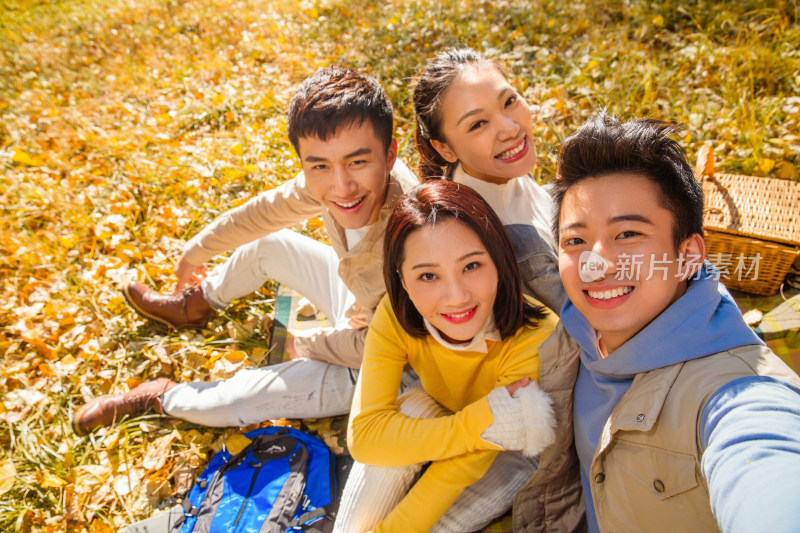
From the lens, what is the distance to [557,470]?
1928 mm

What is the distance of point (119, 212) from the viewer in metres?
4.27

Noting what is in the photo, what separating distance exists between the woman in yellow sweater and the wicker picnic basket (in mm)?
1475

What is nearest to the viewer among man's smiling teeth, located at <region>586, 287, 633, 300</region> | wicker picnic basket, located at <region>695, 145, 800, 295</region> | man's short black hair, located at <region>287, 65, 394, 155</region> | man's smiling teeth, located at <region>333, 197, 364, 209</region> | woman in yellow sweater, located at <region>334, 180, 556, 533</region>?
man's smiling teeth, located at <region>586, 287, 633, 300</region>

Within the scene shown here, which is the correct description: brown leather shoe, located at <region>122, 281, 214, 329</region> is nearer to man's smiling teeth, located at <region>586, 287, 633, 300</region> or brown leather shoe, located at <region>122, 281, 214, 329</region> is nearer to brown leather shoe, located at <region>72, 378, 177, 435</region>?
brown leather shoe, located at <region>72, 378, 177, 435</region>

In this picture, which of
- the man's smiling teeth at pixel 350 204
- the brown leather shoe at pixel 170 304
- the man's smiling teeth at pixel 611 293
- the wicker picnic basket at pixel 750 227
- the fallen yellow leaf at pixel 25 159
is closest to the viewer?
the man's smiling teeth at pixel 611 293

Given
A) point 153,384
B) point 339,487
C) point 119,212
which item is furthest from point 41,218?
point 339,487

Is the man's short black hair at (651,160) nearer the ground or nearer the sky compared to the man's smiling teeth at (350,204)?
nearer the sky

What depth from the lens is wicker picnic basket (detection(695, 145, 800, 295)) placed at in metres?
2.68

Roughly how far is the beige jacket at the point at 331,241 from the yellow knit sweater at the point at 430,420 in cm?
39

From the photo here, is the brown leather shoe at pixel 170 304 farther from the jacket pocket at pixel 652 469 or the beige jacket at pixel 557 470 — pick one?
the jacket pocket at pixel 652 469

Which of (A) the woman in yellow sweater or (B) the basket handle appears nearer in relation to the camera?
(A) the woman in yellow sweater

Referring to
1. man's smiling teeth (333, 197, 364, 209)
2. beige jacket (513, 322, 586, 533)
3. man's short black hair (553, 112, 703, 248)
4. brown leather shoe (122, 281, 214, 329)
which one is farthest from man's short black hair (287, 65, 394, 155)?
brown leather shoe (122, 281, 214, 329)

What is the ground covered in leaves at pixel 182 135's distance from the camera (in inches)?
114

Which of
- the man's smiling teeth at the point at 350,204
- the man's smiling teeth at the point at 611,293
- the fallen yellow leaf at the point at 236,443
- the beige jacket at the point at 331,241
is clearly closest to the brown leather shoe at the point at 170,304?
the beige jacket at the point at 331,241
